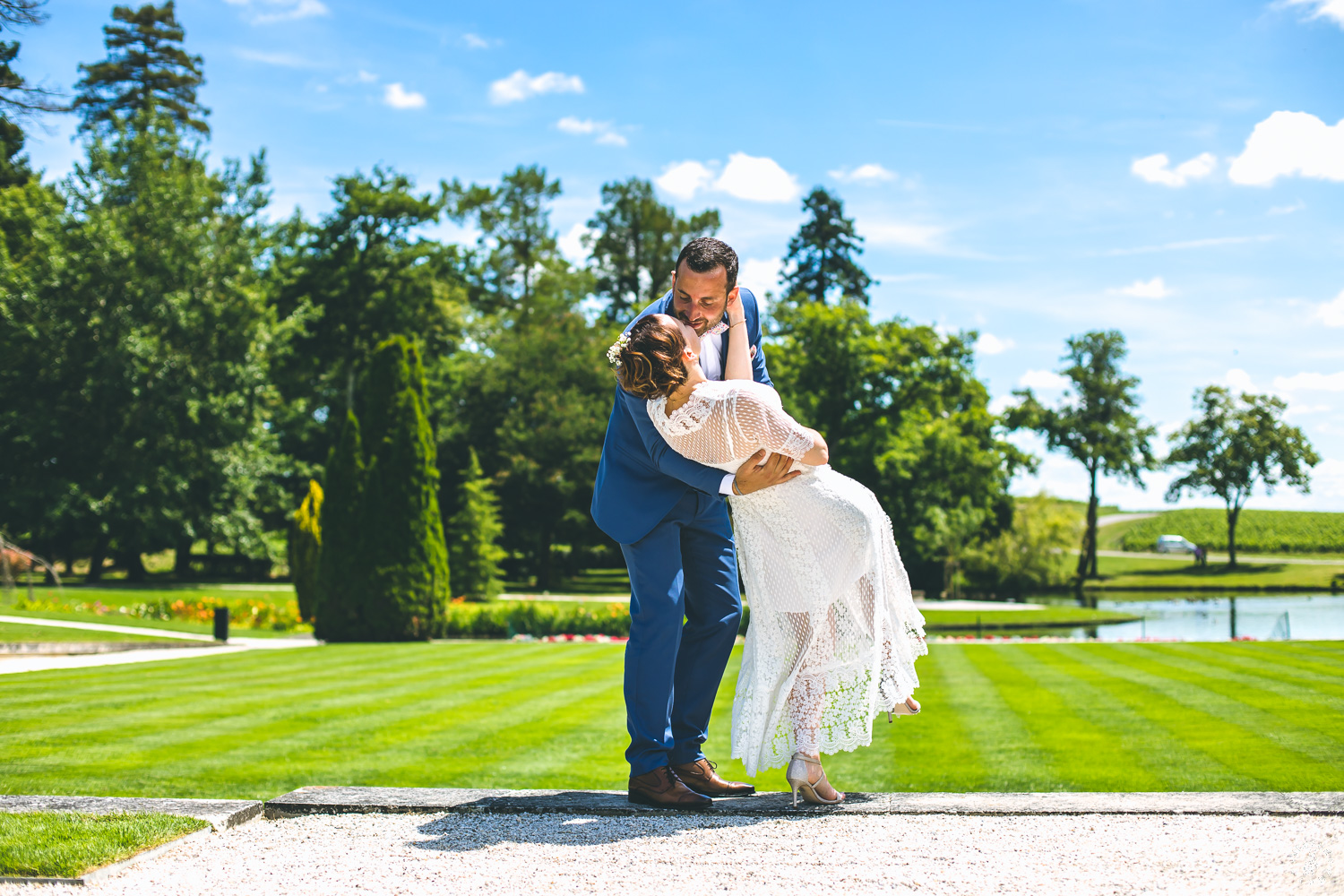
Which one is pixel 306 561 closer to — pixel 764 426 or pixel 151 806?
pixel 151 806

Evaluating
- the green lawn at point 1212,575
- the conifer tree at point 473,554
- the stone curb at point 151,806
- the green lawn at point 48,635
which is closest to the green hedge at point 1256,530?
the green lawn at point 1212,575

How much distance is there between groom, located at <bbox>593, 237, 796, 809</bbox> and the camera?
345cm

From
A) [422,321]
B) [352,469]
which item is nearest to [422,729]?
[352,469]

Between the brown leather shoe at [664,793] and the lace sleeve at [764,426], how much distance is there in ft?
4.11

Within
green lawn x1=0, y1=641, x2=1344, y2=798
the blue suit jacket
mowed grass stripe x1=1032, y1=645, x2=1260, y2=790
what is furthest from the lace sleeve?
mowed grass stripe x1=1032, y1=645, x2=1260, y2=790

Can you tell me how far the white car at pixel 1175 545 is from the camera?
194 ft

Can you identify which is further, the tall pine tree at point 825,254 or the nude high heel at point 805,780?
the tall pine tree at point 825,254

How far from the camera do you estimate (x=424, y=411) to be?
18.1m

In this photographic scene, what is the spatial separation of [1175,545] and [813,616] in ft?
211

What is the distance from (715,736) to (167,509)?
24758 millimetres

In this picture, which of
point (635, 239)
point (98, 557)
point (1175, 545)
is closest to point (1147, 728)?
point (98, 557)

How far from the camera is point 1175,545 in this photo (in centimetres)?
5988

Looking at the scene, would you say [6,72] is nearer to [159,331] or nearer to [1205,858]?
[1205,858]

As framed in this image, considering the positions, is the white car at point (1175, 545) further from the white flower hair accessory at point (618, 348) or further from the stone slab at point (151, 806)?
the stone slab at point (151, 806)
